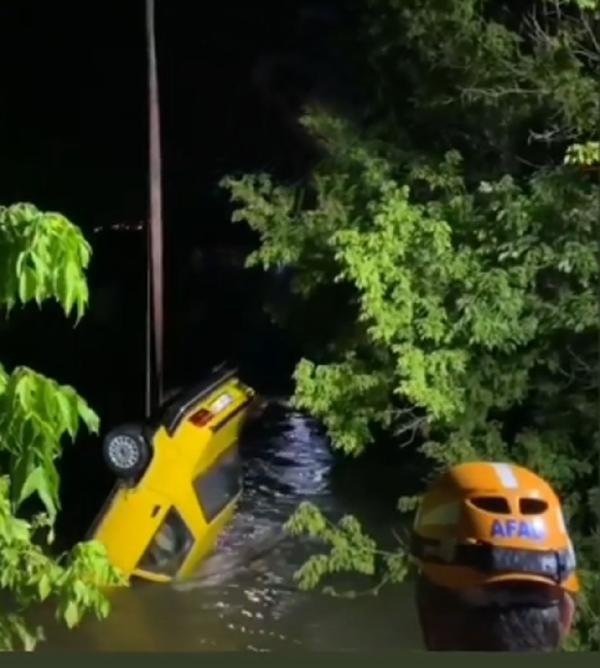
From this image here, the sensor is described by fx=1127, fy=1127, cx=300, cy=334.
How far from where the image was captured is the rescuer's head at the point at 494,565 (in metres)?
1.94

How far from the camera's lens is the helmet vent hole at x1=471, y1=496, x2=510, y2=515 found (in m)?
1.94

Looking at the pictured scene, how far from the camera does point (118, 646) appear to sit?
6.51 feet

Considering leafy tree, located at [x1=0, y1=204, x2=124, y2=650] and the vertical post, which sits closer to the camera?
leafy tree, located at [x1=0, y1=204, x2=124, y2=650]

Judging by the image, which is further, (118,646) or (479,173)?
(479,173)

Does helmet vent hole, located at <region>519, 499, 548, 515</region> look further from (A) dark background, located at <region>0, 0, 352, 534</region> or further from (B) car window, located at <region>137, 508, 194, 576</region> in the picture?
(B) car window, located at <region>137, 508, 194, 576</region>

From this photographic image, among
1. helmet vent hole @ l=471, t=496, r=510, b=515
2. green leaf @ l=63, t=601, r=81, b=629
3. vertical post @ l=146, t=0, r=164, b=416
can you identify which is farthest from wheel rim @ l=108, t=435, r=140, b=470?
helmet vent hole @ l=471, t=496, r=510, b=515

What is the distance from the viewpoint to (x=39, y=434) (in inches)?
62.9

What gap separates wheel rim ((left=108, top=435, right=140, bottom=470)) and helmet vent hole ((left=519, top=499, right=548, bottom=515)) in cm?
68

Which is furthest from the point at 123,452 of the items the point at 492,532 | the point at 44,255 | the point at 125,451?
the point at 492,532

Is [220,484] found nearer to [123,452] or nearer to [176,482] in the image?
[176,482]

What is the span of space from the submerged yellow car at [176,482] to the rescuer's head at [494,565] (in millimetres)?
376

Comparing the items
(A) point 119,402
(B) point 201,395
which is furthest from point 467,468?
(A) point 119,402

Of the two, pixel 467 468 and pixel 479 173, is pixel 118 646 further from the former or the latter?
pixel 479 173

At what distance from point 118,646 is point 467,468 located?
70 cm
